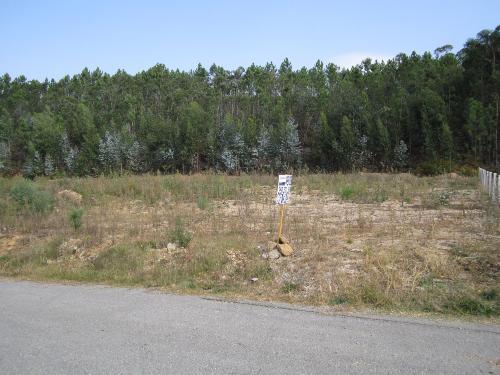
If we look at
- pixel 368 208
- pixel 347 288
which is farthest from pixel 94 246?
pixel 368 208

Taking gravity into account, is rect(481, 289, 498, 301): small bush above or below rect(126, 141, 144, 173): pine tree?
below

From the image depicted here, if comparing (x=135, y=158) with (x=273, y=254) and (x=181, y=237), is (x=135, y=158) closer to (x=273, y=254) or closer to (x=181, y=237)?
(x=181, y=237)

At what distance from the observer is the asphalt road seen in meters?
4.32

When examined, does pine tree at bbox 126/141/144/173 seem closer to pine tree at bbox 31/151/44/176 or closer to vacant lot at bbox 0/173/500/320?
pine tree at bbox 31/151/44/176

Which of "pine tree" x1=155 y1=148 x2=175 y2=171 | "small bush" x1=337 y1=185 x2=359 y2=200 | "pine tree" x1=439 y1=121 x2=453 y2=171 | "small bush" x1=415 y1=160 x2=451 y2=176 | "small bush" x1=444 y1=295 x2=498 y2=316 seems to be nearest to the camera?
"small bush" x1=444 y1=295 x2=498 y2=316

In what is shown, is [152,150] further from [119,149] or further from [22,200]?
[22,200]

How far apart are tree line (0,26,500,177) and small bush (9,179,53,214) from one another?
2040 centimetres

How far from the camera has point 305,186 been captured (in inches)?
840

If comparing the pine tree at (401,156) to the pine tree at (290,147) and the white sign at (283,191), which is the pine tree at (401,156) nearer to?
the pine tree at (290,147)

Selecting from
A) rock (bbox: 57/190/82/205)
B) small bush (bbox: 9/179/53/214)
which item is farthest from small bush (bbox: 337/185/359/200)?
small bush (bbox: 9/179/53/214)

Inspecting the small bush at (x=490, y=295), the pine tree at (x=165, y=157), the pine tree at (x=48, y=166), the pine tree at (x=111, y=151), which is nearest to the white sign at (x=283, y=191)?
the small bush at (x=490, y=295)

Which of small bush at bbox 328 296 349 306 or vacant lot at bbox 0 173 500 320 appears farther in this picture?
vacant lot at bbox 0 173 500 320

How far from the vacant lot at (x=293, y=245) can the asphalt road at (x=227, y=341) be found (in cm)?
93

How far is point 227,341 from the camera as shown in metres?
5.02
